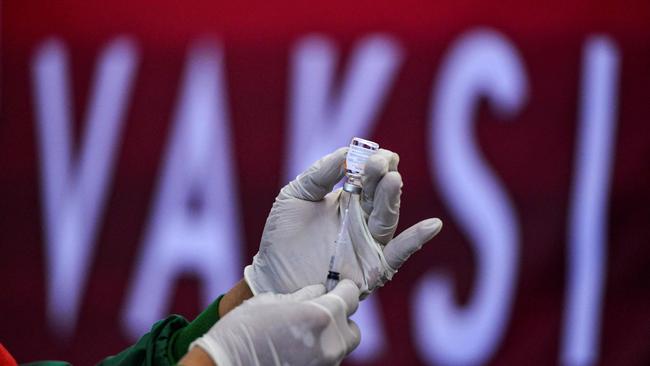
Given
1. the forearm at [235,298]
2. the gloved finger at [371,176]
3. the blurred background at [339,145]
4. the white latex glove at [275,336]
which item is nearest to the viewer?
the white latex glove at [275,336]

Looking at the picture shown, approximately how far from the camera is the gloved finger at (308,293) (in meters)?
1.14

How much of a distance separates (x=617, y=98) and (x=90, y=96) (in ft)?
5.03

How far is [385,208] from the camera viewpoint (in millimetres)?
1266

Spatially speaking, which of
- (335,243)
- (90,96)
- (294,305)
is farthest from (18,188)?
(294,305)

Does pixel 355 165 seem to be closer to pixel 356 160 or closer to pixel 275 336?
pixel 356 160

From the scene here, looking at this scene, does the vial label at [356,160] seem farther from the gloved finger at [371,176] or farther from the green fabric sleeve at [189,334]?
the green fabric sleeve at [189,334]

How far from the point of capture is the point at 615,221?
2.09 m

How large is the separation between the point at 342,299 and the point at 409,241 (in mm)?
194

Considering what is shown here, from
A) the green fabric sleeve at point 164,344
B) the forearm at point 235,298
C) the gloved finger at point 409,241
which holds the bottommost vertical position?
the green fabric sleeve at point 164,344

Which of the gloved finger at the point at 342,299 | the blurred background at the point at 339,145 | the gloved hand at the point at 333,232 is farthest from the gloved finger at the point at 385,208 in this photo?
the blurred background at the point at 339,145

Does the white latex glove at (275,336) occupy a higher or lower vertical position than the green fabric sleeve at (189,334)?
higher

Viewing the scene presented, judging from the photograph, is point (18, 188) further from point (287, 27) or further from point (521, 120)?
point (521, 120)

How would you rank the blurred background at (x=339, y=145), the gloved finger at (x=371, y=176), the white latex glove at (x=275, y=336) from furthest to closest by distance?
1. the blurred background at (x=339, y=145)
2. the gloved finger at (x=371, y=176)
3. the white latex glove at (x=275, y=336)

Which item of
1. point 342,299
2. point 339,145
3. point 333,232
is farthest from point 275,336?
point 339,145
